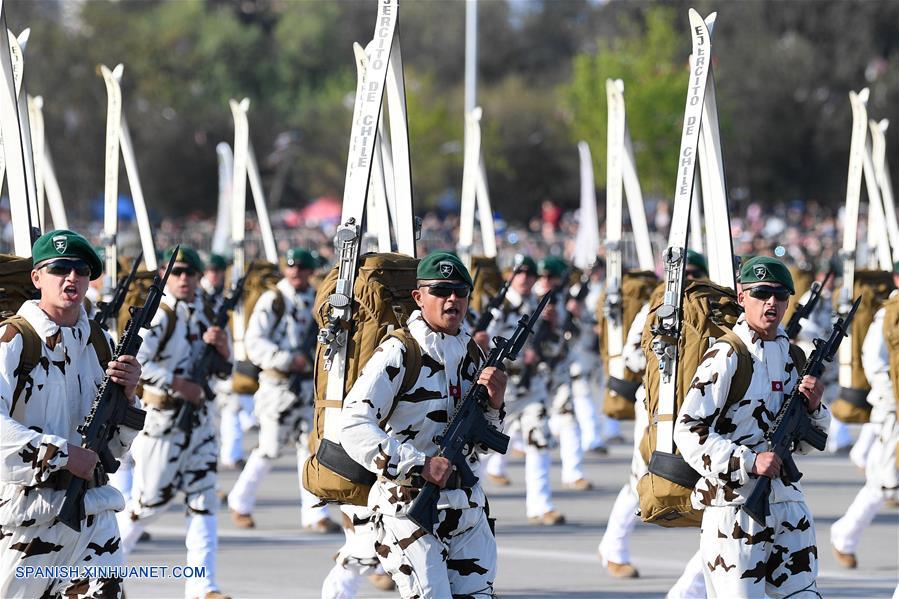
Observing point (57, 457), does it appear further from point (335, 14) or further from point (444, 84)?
point (335, 14)

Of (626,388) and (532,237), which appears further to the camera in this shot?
(532,237)

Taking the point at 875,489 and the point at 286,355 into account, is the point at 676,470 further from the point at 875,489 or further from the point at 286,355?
the point at 286,355

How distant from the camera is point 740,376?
7199mm

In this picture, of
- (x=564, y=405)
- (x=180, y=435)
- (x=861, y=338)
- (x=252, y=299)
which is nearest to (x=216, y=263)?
(x=252, y=299)

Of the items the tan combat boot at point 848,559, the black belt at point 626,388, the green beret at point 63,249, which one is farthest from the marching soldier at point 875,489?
the green beret at point 63,249

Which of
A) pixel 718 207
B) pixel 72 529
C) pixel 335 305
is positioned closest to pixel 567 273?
pixel 718 207

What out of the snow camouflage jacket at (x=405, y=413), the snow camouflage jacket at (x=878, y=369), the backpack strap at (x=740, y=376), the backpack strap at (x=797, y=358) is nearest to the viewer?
the snow camouflage jacket at (x=405, y=413)

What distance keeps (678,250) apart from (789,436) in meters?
1.38

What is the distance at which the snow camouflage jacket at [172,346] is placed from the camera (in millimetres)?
10875

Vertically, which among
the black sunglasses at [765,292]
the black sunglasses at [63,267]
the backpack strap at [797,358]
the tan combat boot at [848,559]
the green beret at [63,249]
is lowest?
the tan combat boot at [848,559]

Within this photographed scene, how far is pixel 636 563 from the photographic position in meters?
11.5

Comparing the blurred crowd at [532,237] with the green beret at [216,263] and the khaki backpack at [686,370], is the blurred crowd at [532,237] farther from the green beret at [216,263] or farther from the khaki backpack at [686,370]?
the khaki backpack at [686,370]

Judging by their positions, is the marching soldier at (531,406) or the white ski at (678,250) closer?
the white ski at (678,250)

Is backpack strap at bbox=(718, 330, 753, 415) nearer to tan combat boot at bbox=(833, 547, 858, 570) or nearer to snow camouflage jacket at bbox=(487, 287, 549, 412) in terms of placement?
tan combat boot at bbox=(833, 547, 858, 570)
